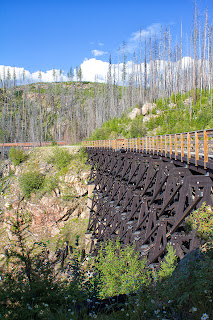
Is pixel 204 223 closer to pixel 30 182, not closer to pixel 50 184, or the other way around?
pixel 50 184

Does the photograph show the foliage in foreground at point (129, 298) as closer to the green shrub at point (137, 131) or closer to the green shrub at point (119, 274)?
the green shrub at point (119, 274)

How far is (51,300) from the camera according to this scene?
370cm

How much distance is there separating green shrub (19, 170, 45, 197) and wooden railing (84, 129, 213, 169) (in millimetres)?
7357

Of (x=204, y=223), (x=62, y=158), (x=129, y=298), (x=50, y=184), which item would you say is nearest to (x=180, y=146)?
(x=204, y=223)

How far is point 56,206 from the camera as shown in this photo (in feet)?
69.9

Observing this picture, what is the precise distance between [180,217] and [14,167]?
25592 millimetres

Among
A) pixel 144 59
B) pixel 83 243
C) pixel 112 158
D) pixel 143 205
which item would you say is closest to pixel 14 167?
pixel 83 243

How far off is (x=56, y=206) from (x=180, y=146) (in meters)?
14.1

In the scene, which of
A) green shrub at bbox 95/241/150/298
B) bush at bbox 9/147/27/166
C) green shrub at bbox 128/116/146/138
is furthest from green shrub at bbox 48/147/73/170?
green shrub at bbox 95/241/150/298

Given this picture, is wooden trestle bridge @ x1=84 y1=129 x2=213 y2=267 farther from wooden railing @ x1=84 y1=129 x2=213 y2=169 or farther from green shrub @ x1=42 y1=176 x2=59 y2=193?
green shrub @ x1=42 y1=176 x2=59 y2=193

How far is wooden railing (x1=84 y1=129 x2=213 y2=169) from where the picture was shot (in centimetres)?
538

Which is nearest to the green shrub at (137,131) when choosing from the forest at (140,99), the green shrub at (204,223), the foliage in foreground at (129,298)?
the forest at (140,99)

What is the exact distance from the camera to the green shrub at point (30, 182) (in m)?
22.4

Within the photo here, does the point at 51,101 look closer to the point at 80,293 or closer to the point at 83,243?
the point at 83,243
